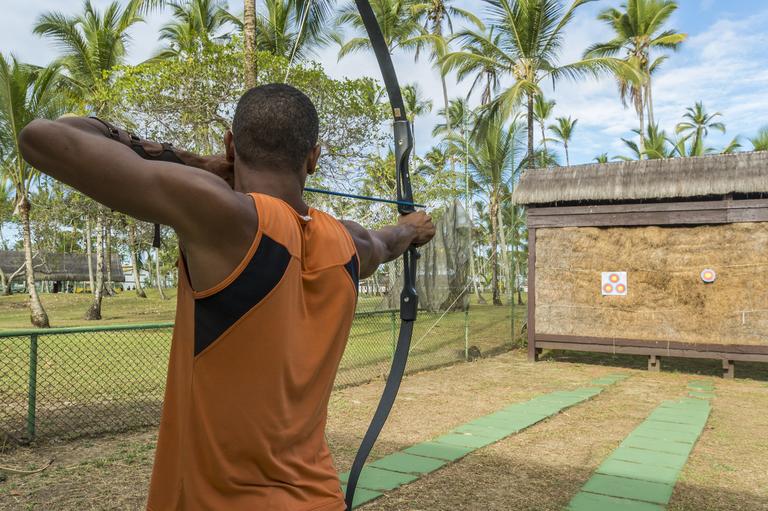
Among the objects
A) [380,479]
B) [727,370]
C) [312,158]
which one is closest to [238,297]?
[312,158]

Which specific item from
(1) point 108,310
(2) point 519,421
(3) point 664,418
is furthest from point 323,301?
(1) point 108,310

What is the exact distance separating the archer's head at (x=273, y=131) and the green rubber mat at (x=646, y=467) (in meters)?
3.50

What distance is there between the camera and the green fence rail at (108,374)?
5.29 m

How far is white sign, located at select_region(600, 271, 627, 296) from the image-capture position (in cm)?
1013

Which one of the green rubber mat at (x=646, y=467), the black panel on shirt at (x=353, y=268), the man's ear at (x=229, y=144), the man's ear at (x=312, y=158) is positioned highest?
the man's ear at (x=229, y=144)

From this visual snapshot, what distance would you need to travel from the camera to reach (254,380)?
1.11 meters

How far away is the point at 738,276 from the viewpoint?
937cm

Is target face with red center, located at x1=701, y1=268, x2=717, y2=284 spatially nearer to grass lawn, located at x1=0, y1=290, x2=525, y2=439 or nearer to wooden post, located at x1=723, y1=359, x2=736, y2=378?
wooden post, located at x1=723, y1=359, x2=736, y2=378

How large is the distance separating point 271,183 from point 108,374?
812 cm

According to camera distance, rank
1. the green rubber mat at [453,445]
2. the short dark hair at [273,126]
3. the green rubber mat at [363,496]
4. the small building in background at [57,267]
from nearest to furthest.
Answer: the short dark hair at [273,126]
the green rubber mat at [363,496]
the green rubber mat at [453,445]
the small building in background at [57,267]

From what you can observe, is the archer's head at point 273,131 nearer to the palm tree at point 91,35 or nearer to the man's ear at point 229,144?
the man's ear at point 229,144

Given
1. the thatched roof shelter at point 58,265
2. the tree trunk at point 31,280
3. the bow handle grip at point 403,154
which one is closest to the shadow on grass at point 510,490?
the bow handle grip at point 403,154

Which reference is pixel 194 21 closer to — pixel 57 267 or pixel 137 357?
pixel 137 357

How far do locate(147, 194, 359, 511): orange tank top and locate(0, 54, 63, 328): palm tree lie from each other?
12672 millimetres
